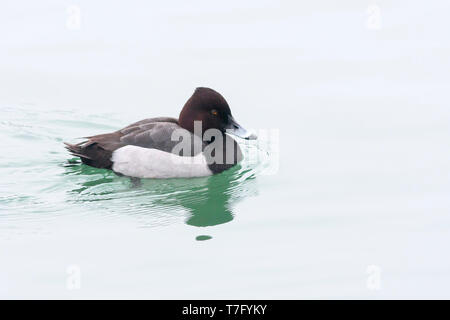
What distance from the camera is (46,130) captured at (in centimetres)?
1073

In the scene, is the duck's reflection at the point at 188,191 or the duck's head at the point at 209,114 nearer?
the duck's reflection at the point at 188,191

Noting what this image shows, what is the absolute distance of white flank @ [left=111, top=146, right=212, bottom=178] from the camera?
28.5 feet

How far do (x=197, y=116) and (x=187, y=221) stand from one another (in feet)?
6.42

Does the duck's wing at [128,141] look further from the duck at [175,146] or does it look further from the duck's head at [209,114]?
the duck's head at [209,114]

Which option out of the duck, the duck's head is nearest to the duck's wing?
the duck

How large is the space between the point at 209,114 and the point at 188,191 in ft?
3.73

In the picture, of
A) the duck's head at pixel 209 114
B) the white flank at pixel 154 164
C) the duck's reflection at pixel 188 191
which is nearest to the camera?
the duck's reflection at pixel 188 191

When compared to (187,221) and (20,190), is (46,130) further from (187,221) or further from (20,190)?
(187,221)

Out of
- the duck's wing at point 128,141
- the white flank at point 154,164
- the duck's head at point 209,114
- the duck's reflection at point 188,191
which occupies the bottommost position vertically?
the duck's reflection at point 188,191

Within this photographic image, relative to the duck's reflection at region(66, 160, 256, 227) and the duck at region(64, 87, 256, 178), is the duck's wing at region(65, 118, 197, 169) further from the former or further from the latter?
the duck's reflection at region(66, 160, 256, 227)

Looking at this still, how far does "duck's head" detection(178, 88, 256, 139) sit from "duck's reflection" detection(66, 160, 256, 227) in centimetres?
49

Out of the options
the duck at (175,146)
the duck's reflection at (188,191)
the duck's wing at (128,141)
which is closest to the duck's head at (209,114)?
the duck at (175,146)

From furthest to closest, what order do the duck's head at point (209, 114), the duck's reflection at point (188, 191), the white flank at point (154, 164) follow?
1. the duck's head at point (209, 114)
2. the white flank at point (154, 164)
3. the duck's reflection at point (188, 191)

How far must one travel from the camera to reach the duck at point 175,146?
343 inches
